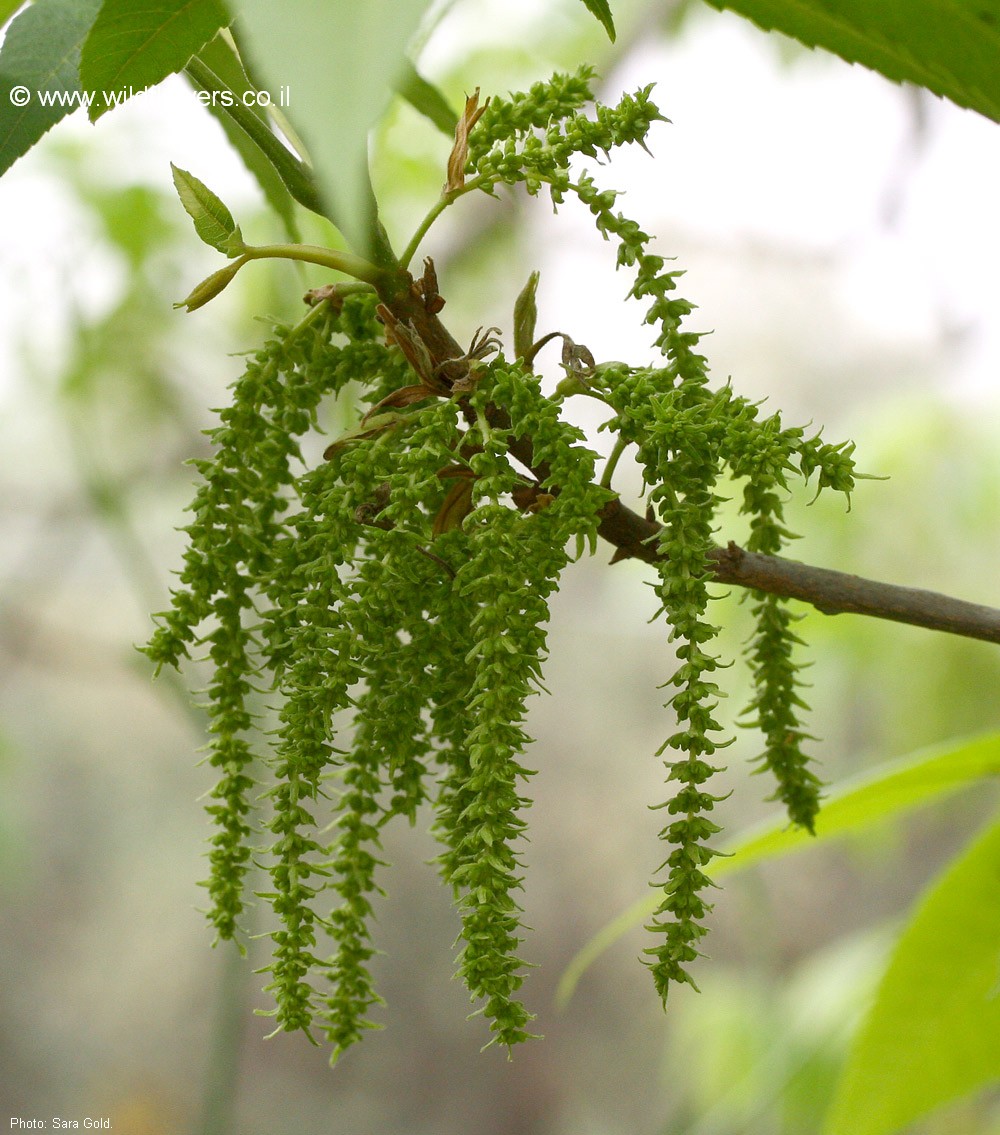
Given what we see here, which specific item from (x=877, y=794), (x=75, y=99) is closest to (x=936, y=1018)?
(x=877, y=794)

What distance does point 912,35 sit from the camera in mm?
372

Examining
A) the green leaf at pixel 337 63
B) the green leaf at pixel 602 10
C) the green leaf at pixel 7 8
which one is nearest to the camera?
the green leaf at pixel 337 63

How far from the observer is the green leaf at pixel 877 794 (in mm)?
524

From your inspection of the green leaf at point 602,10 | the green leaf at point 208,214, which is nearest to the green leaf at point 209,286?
the green leaf at point 208,214

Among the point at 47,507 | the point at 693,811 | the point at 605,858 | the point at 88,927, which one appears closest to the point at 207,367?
the point at 47,507

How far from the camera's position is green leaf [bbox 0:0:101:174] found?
0.34m

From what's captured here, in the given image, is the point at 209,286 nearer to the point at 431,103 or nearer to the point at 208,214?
the point at 208,214

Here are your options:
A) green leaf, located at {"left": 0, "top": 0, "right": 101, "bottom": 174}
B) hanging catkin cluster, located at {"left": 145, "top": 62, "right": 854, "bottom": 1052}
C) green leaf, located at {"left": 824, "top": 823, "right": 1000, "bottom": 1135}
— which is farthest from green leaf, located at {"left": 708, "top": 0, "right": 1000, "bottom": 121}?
green leaf, located at {"left": 824, "top": 823, "right": 1000, "bottom": 1135}

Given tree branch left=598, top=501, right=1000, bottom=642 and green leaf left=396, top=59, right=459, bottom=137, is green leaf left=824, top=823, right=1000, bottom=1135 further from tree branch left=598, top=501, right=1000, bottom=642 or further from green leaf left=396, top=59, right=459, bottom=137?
green leaf left=396, top=59, right=459, bottom=137

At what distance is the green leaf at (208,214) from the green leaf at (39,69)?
50 millimetres

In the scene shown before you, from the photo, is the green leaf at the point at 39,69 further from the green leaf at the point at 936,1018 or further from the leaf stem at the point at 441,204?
the green leaf at the point at 936,1018

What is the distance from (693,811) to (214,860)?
0.15 meters

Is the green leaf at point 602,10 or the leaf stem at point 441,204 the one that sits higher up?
the leaf stem at point 441,204

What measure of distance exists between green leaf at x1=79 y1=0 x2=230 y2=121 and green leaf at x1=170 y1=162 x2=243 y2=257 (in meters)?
0.03
